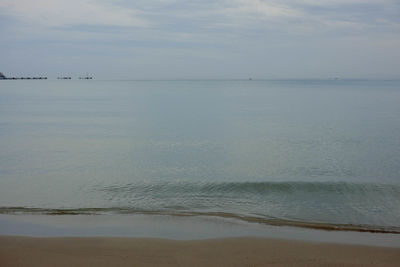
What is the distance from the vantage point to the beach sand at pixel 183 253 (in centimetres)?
863

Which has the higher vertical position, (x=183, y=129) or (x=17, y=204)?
(x=183, y=129)

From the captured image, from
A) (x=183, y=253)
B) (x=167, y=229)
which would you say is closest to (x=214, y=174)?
(x=167, y=229)

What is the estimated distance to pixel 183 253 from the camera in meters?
9.16

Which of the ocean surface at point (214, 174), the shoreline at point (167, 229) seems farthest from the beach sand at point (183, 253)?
the ocean surface at point (214, 174)

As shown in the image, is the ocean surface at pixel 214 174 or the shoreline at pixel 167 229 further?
the ocean surface at pixel 214 174

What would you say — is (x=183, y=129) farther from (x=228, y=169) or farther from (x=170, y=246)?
(x=170, y=246)

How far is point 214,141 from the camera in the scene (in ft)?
91.7

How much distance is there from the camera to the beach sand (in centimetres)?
863

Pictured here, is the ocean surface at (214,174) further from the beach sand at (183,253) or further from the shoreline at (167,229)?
the beach sand at (183,253)

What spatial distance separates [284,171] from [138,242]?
1046cm

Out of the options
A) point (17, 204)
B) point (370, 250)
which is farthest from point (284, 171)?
point (17, 204)

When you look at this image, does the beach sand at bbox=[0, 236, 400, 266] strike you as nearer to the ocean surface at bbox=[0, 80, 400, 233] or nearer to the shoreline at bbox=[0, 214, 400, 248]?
Answer: the shoreline at bbox=[0, 214, 400, 248]

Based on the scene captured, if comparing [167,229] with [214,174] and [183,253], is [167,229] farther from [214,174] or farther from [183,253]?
[214,174]

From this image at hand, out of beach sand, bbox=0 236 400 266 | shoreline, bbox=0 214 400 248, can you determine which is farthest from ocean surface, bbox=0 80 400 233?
beach sand, bbox=0 236 400 266
